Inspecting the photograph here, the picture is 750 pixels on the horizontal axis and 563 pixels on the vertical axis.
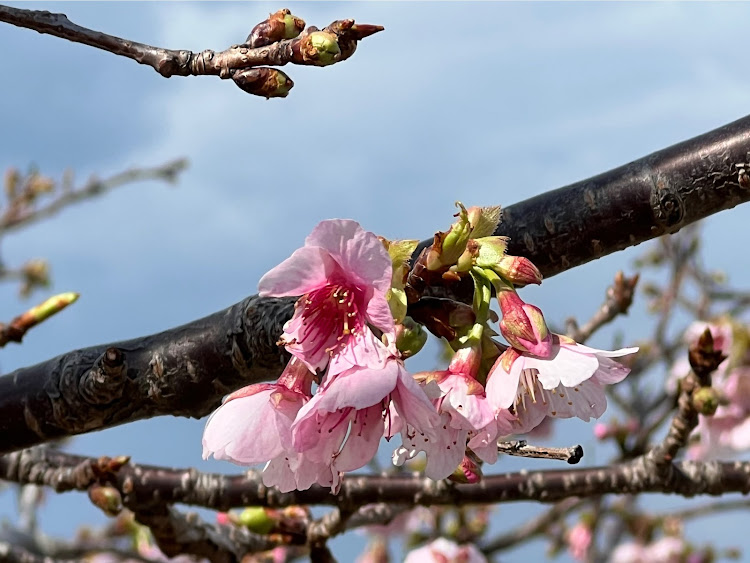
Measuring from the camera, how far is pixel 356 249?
45.4 inches

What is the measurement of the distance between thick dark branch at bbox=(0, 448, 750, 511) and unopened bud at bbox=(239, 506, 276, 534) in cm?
6

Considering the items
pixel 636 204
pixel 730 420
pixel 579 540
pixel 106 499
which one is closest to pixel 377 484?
pixel 106 499

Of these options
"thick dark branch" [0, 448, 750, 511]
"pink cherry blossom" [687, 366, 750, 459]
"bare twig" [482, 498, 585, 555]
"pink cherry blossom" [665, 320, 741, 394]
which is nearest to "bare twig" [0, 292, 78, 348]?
"thick dark branch" [0, 448, 750, 511]

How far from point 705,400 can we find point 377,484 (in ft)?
3.07

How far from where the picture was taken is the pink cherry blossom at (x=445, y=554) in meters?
3.49

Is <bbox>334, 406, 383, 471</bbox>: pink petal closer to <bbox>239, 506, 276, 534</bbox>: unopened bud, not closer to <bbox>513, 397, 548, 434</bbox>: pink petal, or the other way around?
<bbox>513, 397, 548, 434</bbox>: pink petal

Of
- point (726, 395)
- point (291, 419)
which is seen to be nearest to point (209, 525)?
point (291, 419)

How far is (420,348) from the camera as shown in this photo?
124 cm

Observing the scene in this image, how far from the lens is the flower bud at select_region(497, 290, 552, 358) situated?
1.21 m

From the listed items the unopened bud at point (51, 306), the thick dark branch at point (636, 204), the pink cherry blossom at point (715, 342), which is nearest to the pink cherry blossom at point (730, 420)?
the pink cherry blossom at point (715, 342)

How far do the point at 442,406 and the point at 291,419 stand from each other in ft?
0.70

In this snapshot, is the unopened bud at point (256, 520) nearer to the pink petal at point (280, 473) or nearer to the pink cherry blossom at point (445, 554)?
the pink cherry blossom at point (445, 554)

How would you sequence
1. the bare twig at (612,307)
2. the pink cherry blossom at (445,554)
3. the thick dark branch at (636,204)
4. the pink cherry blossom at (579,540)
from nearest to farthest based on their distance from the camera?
the thick dark branch at (636,204)
the bare twig at (612,307)
the pink cherry blossom at (445,554)
the pink cherry blossom at (579,540)

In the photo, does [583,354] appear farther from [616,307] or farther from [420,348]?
[616,307]
